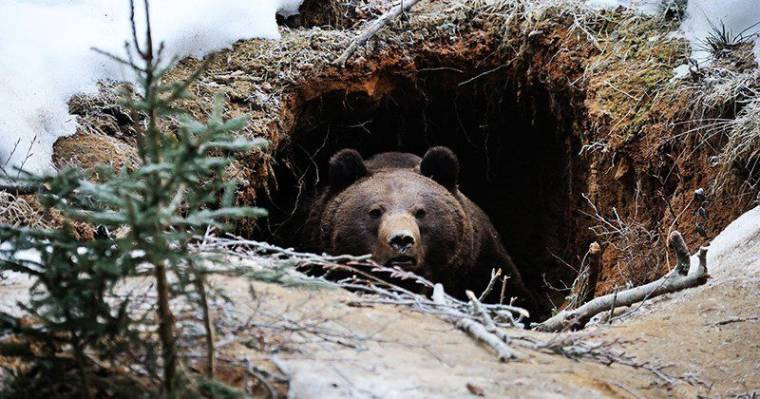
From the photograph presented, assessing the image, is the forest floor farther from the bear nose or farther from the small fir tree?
the bear nose

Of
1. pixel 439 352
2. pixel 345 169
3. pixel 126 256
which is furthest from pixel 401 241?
pixel 126 256

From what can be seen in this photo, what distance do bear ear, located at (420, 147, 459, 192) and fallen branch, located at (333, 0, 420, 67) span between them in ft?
3.42

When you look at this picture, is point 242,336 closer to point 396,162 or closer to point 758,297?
point 758,297

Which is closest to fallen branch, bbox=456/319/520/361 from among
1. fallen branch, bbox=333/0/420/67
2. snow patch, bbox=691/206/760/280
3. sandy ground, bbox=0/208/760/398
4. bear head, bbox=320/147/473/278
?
sandy ground, bbox=0/208/760/398

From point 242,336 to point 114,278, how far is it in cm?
61

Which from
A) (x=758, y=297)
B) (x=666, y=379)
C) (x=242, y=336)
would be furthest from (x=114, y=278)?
(x=758, y=297)

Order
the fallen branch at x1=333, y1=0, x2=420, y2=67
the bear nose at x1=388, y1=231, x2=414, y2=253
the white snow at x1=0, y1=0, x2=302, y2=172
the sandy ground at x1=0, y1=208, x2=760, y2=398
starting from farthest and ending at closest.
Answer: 1. the fallen branch at x1=333, y1=0, x2=420, y2=67
2. the bear nose at x1=388, y1=231, x2=414, y2=253
3. the white snow at x1=0, y1=0, x2=302, y2=172
4. the sandy ground at x1=0, y1=208, x2=760, y2=398

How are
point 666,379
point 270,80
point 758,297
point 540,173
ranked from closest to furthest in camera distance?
point 666,379 → point 758,297 → point 270,80 → point 540,173

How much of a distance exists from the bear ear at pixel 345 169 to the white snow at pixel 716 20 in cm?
278

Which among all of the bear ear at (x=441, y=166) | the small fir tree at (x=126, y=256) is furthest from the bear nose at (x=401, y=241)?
the small fir tree at (x=126, y=256)

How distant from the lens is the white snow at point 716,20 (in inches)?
267

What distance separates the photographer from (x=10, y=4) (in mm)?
6738

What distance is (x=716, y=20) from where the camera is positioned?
701 centimetres

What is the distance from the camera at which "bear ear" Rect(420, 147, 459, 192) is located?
758 centimetres
